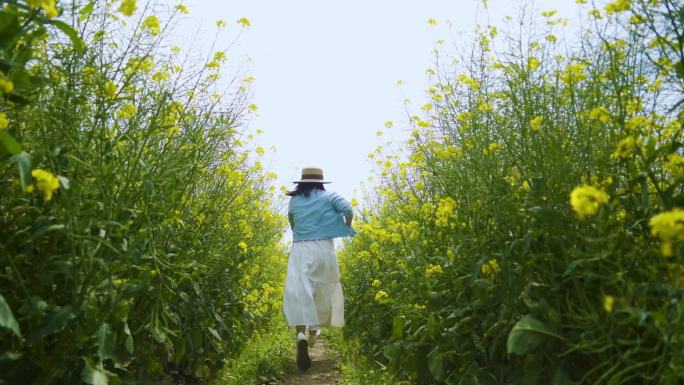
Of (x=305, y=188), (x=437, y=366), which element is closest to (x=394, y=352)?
(x=437, y=366)

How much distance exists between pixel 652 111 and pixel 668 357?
913mm

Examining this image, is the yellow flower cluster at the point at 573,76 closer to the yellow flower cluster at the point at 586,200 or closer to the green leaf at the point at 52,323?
the yellow flower cluster at the point at 586,200

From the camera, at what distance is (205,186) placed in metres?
3.99

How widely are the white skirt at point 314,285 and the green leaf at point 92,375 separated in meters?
3.77

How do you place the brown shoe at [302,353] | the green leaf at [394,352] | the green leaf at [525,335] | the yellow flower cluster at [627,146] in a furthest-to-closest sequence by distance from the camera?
the brown shoe at [302,353], the green leaf at [394,352], the green leaf at [525,335], the yellow flower cluster at [627,146]

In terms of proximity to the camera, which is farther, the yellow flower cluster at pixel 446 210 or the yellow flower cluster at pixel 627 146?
the yellow flower cluster at pixel 446 210

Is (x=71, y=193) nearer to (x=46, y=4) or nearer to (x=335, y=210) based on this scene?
(x=46, y=4)

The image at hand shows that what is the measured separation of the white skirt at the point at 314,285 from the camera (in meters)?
5.86

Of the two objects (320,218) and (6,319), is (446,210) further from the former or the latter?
(320,218)

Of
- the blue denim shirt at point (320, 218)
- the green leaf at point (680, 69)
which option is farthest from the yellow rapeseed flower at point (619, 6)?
the blue denim shirt at point (320, 218)

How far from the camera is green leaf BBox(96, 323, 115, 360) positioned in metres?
2.04

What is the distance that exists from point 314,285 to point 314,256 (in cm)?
27

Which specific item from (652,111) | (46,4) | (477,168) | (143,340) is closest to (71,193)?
(46,4)

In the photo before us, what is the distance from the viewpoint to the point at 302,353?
230 inches
